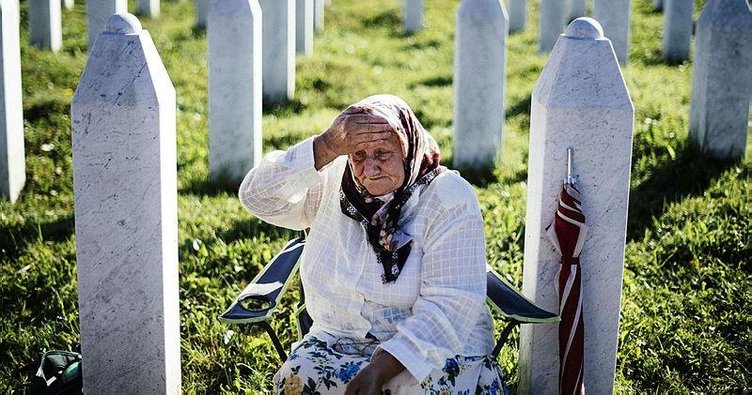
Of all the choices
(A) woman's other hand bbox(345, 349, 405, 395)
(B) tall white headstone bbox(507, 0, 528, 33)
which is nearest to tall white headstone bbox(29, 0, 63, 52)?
(B) tall white headstone bbox(507, 0, 528, 33)

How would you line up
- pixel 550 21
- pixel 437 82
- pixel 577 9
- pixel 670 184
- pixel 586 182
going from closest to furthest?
pixel 586 182, pixel 670 184, pixel 437 82, pixel 550 21, pixel 577 9

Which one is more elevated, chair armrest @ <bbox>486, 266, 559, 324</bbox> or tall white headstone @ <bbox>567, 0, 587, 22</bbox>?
tall white headstone @ <bbox>567, 0, 587, 22</bbox>

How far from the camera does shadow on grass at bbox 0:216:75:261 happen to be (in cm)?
599

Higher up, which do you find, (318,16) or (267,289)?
(318,16)

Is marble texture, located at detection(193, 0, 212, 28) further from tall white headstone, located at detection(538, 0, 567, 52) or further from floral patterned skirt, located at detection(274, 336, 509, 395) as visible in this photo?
floral patterned skirt, located at detection(274, 336, 509, 395)

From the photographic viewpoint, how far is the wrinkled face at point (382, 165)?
3.68 meters

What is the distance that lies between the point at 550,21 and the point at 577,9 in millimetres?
1268

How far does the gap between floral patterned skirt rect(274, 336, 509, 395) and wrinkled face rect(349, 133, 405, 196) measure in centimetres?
59

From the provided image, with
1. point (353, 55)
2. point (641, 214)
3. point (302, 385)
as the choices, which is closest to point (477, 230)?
point (302, 385)

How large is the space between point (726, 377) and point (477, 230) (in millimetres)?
1656

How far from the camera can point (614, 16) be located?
32.3 ft

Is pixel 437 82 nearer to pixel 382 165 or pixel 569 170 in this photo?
pixel 569 170

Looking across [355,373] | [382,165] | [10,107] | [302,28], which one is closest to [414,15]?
[302,28]

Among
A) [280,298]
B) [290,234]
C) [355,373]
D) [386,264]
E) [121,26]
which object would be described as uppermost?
[121,26]
